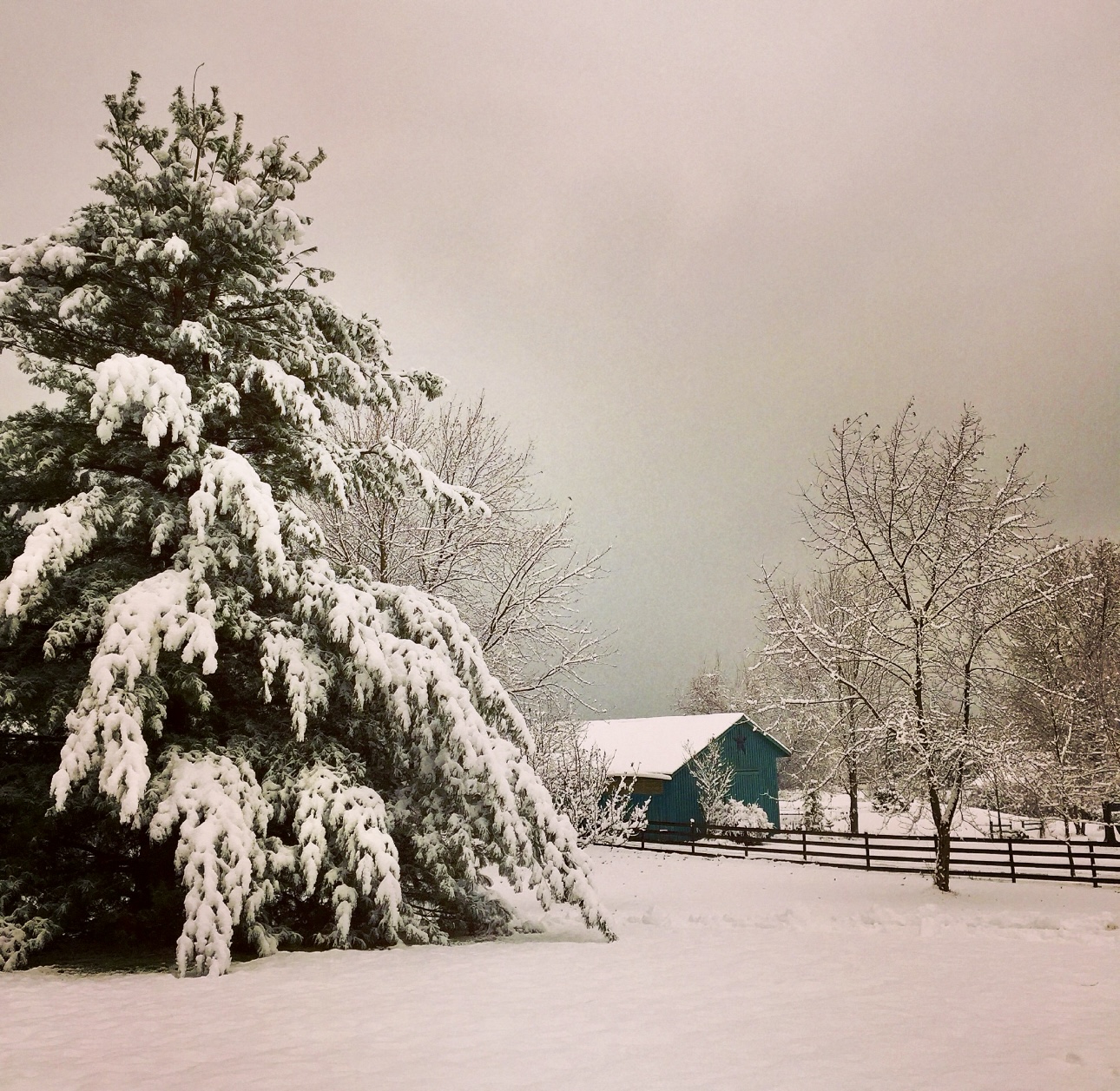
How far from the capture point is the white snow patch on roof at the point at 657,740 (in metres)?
32.4

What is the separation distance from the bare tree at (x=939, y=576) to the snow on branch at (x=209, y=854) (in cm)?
1254

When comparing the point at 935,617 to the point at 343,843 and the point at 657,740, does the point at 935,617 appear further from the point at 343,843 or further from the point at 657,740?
the point at 657,740

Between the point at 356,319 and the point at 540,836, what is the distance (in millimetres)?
7387

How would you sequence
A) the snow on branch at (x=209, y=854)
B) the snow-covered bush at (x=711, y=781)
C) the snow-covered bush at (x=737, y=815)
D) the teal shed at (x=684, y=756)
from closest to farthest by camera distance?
the snow on branch at (x=209, y=854) < the snow-covered bush at (x=737, y=815) < the snow-covered bush at (x=711, y=781) < the teal shed at (x=684, y=756)

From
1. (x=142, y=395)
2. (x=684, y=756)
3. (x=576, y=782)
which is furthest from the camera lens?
(x=684, y=756)

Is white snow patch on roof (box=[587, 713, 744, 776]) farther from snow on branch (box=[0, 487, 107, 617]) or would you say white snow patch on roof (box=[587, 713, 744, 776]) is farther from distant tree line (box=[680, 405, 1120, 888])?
snow on branch (box=[0, 487, 107, 617])

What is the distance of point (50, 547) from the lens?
7102mm

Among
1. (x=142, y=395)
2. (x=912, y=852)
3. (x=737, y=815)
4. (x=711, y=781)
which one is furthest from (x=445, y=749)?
(x=737, y=815)

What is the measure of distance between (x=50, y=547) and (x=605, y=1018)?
6.47m

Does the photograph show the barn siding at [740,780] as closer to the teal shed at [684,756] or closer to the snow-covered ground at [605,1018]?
the teal shed at [684,756]

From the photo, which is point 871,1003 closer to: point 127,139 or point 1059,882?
point 127,139

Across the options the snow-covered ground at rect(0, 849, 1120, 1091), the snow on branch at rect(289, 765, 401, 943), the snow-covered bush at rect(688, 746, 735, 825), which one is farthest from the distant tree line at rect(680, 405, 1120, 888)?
the snow-covered bush at rect(688, 746, 735, 825)

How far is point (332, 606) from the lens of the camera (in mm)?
8461

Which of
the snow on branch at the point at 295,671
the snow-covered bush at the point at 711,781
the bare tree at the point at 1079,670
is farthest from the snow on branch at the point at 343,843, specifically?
the snow-covered bush at the point at 711,781
